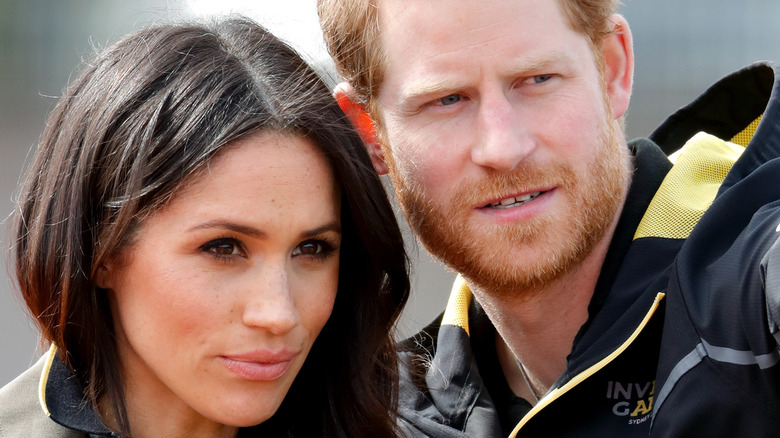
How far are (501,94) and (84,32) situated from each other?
140 inches

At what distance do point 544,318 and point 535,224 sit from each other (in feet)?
1.06

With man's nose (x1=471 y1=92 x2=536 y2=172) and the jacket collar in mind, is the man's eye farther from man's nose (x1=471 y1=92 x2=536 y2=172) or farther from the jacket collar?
the jacket collar

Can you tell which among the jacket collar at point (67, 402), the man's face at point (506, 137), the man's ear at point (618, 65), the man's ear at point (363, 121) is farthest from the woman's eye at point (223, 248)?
the man's ear at point (618, 65)

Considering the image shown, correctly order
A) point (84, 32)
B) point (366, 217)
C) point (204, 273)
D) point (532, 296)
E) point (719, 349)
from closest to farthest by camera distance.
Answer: point (719, 349), point (204, 273), point (366, 217), point (532, 296), point (84, 32)

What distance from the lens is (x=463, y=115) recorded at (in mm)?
2457

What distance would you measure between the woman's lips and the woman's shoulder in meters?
0.33

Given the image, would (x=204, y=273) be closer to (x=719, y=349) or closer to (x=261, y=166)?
(x=261, y=166)

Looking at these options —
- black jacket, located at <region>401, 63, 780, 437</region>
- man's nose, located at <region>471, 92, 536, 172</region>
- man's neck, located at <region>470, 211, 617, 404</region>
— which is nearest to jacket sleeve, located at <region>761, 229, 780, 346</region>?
black jacket, located at <region>401, 63, 780, 437</region>

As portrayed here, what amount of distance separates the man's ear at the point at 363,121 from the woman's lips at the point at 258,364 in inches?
29.4

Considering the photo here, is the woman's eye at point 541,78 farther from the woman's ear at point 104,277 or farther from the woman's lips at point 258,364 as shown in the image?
the woman's ear at point 104,277

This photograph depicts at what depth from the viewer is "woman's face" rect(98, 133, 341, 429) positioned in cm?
201

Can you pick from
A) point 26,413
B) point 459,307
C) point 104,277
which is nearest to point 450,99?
point 459,307

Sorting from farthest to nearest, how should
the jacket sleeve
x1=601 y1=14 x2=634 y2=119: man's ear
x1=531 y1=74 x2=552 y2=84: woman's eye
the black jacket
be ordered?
x1=601 y1=14 x2=634 y2=119: man's ear
x1=531 y1=74 x2=552 y2=84: woman's eye
the black jacket
the jacket sleeve

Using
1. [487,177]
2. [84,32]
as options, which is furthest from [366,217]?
[84,32]
